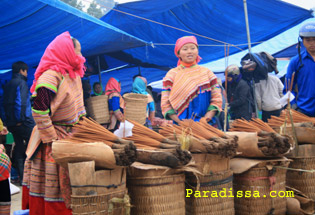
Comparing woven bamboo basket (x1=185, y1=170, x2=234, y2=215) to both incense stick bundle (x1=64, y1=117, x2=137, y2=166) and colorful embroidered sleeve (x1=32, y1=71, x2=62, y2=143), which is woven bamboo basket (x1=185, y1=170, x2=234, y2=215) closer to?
incense stick bundle (x1=64, y1=117, x2=137, y2=166)

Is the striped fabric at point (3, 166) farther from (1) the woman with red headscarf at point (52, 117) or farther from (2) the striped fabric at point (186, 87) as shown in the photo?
(2) the striped fabric at point (186, 87)

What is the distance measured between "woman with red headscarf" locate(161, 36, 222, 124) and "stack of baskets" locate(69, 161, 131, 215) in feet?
4.82

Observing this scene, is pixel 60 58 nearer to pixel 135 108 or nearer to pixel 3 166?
pixel 3 166

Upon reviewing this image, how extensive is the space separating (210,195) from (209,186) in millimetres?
64

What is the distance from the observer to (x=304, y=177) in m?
3.42

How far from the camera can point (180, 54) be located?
3.82 m

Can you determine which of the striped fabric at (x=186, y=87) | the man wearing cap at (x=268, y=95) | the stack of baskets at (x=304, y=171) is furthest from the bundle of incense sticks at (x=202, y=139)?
the man wearing cap at (x=268, y=95)

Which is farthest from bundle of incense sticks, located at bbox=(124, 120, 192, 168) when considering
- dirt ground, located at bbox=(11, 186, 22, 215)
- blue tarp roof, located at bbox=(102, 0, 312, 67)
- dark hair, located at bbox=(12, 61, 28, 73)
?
blue tarp roof, located at bbox=(102, 0, 312, 67)

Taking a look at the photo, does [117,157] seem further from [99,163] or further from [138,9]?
[138,9]

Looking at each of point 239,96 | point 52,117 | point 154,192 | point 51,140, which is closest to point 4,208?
point 51,140

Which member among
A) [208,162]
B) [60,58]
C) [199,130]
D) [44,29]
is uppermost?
[44,29]

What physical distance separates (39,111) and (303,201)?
2.35m

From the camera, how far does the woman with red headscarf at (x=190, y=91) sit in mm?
3697

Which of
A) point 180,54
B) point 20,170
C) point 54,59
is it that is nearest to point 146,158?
point 54,59
